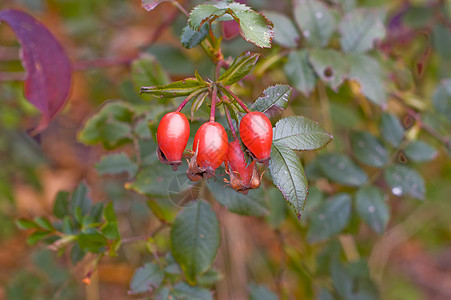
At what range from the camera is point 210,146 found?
57cm

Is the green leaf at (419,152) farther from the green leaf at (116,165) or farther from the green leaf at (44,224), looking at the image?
the green leaf at (44,224)

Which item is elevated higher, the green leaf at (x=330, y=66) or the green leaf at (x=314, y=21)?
the green leaf at (x=314, y=21)

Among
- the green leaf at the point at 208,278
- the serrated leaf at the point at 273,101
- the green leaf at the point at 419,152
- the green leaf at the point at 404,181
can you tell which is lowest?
the green leaf at the point at 208,278

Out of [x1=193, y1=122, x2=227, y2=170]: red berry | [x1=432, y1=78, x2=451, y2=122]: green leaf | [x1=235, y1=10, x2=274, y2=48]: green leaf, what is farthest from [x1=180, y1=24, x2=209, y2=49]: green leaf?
[x1=432, y1=78, x2=451, y2=122]: green leaf

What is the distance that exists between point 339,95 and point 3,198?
1.38m

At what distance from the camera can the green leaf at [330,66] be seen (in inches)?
39.5

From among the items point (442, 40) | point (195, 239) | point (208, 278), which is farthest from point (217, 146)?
point (442, 40)

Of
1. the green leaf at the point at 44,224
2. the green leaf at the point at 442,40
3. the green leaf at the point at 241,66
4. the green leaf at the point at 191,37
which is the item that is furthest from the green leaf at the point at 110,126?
the green leaf at the point at 442,40

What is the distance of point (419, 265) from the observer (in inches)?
87.6

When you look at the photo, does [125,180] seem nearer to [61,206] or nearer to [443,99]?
[61,206]

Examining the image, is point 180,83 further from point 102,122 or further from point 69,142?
point 69,142

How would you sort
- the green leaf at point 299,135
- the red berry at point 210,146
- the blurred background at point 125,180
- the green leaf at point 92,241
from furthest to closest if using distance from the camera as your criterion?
the blurred background at point 125,180, the green leaf at point 92,241, the green leaf at point 299,135, the red berry at point 210,146

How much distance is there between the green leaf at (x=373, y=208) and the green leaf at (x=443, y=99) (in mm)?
348

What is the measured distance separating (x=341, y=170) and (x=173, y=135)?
717mm
